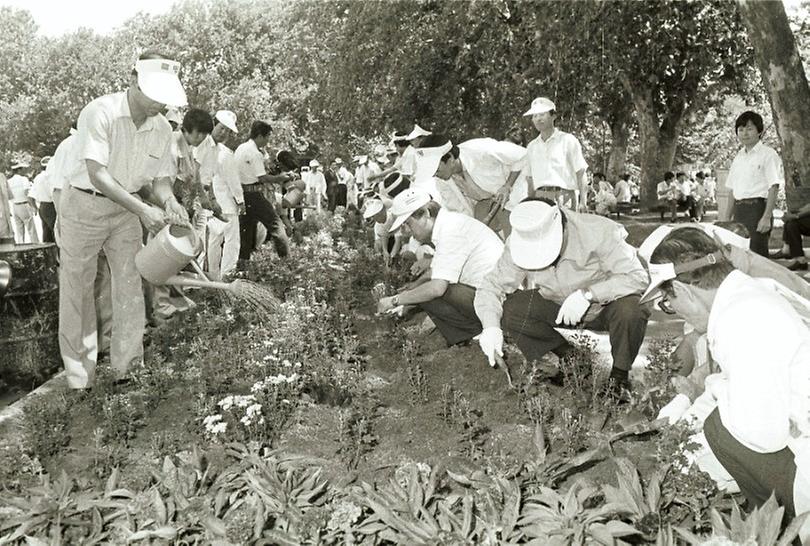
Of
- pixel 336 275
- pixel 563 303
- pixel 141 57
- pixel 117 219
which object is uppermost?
pixel 141 57

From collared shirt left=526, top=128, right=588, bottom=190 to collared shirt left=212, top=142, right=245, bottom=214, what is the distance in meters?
2.84

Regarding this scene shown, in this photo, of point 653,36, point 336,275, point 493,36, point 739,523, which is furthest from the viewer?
point 493,36

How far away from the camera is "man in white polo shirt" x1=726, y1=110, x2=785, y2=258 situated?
7754 millimetres

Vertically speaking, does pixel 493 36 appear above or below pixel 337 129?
above

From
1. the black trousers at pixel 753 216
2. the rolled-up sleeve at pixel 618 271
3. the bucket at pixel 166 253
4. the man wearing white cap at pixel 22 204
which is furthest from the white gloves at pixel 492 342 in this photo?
the man wearing white cap at pixel 22 204

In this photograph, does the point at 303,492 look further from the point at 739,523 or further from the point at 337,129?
the point at 337,129

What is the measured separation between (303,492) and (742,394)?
5.13 feet

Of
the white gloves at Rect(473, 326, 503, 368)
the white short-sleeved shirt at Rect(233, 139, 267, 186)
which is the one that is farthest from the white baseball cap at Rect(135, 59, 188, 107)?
the white short-sleeved shirt at Rect(233, 139, 267, 186)

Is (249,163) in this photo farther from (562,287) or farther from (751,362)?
(751,362)

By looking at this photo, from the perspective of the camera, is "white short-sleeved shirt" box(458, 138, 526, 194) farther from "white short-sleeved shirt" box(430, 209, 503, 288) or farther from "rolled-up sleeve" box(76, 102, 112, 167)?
"rolled-up sleeve" box(76, 102, 112, 167)

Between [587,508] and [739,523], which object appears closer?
[739,523]

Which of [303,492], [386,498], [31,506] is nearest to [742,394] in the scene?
[386,498]

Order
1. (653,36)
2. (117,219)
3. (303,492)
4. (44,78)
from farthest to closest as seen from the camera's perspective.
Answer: (44,78)
(653,36)
(117,219)
(303,492)

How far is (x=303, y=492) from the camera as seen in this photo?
10.2 feet
